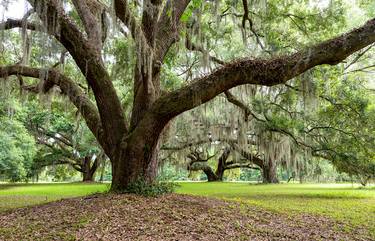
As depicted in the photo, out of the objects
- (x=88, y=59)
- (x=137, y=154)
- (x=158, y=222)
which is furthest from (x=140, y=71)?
(x=158, y=222)

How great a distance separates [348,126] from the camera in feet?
33.5

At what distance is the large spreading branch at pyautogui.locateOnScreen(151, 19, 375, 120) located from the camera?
5.14 metres

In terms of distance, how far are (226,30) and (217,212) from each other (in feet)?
22.5

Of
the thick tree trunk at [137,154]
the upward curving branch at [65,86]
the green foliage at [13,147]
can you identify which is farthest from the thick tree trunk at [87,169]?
the thick tree trunk at [137,154]

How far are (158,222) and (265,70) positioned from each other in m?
2.80

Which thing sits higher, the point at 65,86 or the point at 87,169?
the point at 65,86

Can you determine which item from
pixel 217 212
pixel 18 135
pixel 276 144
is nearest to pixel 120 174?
pixel 217 212

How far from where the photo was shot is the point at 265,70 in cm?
551

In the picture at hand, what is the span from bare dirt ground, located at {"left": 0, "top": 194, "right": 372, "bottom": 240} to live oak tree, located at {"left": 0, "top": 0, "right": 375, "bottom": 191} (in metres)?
1.20

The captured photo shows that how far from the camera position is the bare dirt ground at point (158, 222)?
4.32m

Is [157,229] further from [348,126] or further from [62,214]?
[348,126]

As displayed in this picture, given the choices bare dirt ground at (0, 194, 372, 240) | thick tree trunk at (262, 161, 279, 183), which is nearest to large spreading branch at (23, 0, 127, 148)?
bare dirt ground at (0, 194, 372, 240)

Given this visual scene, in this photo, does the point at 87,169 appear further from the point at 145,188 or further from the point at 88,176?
the point at 145,188

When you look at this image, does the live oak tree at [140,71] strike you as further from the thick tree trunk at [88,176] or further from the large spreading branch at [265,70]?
the thick tree trunk at [88,176]
